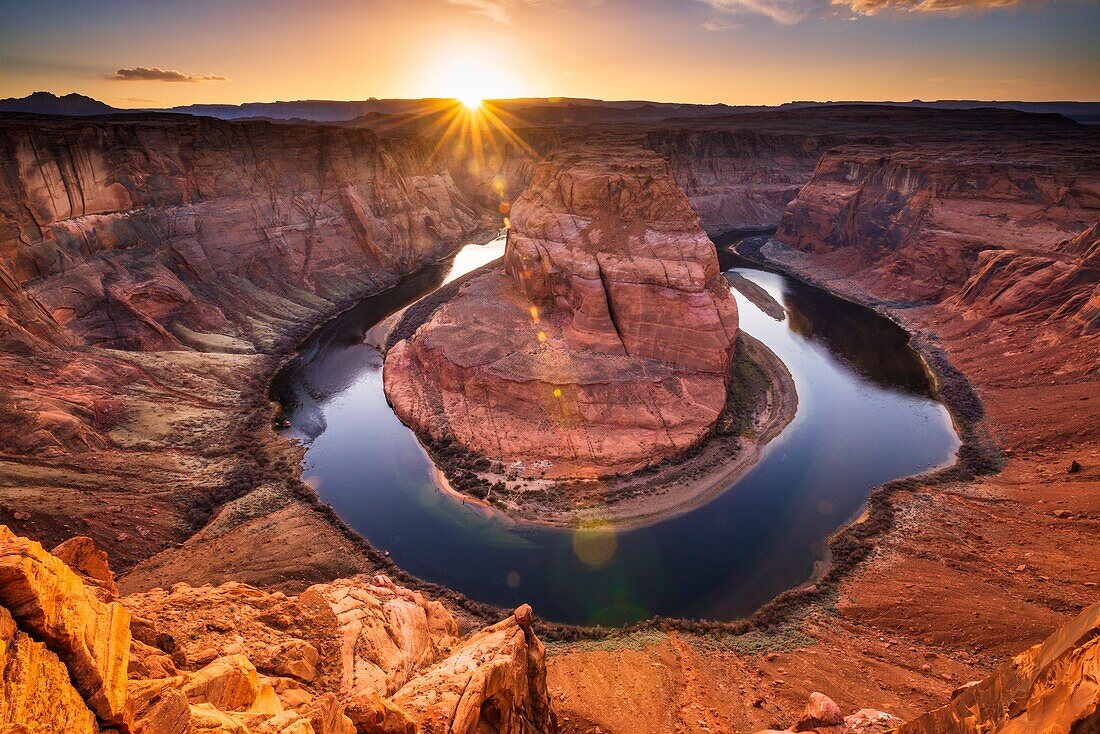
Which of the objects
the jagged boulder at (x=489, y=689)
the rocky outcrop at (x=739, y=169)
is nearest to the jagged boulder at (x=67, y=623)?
the jagged boulder at (x=489, y=689)

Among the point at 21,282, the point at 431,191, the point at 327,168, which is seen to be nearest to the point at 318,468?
the point at 21,282

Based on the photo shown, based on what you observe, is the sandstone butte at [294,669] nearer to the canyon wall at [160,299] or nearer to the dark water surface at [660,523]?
the dark water surface at [660,523]

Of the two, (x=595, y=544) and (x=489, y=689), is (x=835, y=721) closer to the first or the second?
(x=489, y=689)

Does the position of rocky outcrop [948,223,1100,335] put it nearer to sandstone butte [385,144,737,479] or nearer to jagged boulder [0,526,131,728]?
sandstone butte [385,144,737,479]

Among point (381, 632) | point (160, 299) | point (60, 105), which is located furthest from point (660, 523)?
point (60, 105)

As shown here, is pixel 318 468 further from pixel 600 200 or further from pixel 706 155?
pixel 706 155
